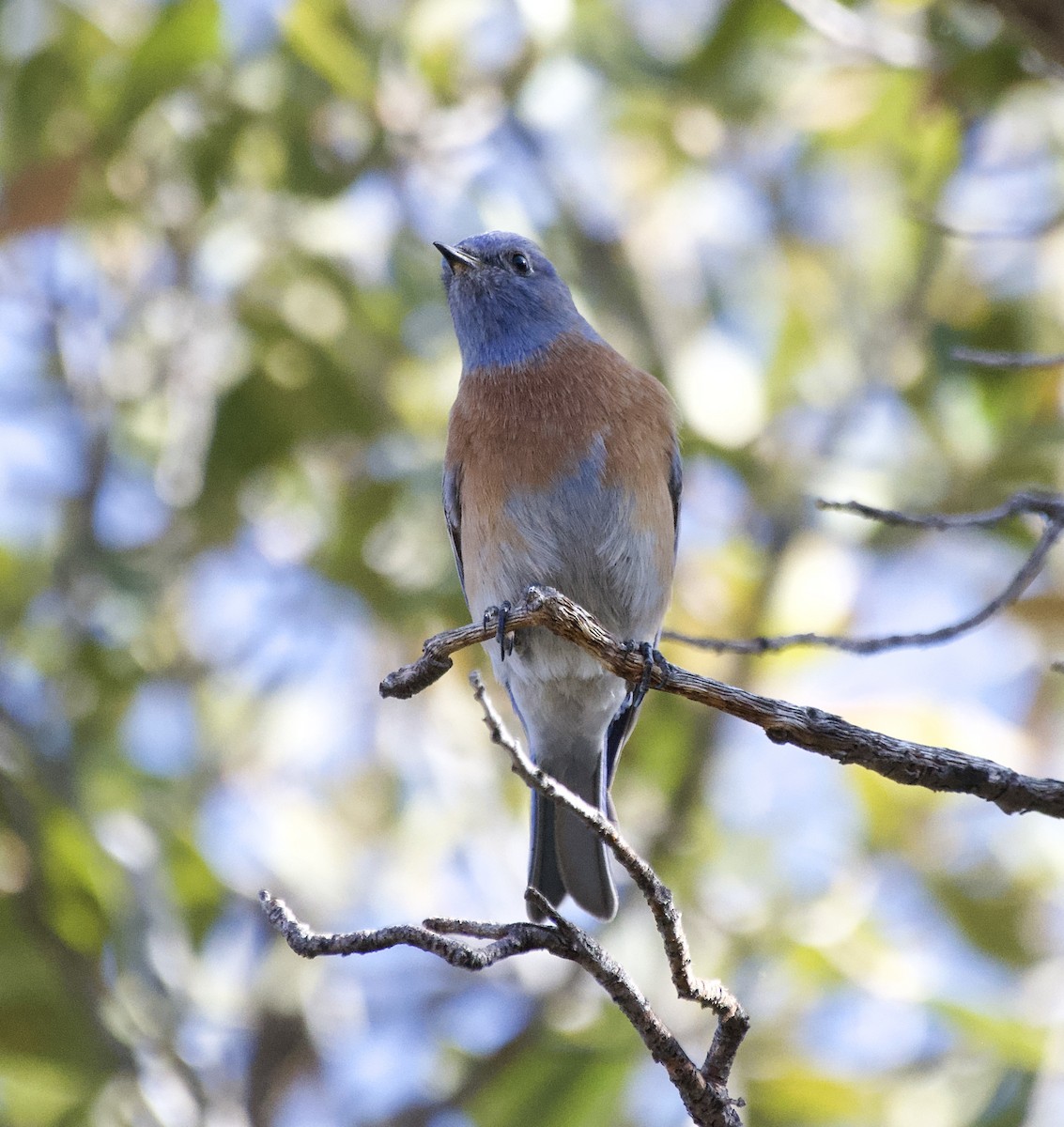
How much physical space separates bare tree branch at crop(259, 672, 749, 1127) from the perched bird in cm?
197

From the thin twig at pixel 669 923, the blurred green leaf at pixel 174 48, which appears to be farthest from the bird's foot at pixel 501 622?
the blurred green leaf at pixel 174 48

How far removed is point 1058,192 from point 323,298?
12.3 ft

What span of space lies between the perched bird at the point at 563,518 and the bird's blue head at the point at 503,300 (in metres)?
0.01

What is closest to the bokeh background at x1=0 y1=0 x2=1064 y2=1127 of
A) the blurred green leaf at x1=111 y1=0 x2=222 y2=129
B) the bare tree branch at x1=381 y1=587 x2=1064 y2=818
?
the blurred green leaf at x1=111 y1=0 x2=222 y2=129

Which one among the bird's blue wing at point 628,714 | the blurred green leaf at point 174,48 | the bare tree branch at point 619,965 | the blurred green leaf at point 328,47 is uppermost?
the blurred green leaf at point 328,47

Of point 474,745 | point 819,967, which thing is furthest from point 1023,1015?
point 474,745

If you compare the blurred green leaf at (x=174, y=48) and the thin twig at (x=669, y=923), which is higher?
the blurred green leaf at (x=174, y=48)

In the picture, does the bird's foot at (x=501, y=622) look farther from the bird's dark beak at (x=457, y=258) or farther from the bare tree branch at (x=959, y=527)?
the bird's dark beak at (x=457, y=258)

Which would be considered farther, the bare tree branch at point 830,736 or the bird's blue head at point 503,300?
the bird's blue head at point 503,300

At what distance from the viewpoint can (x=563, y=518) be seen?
16.5ft

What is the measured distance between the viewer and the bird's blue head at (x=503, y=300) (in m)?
5.80

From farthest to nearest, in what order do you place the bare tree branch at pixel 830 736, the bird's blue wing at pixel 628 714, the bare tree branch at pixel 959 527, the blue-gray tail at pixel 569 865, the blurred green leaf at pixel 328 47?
the blurred green leaf at pixel 328 47 < the bird's blue wing at pixel 628 714 < the blue-gray tail at pixel 569 865 < the bare tree branch at pixel 959 527 < the bare tree branch at pixel 830 736

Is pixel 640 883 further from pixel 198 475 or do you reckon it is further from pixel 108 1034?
pixel 198 475

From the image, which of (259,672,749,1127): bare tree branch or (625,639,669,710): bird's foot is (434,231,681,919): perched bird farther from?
(259,672,749,1127): bare tree branch
